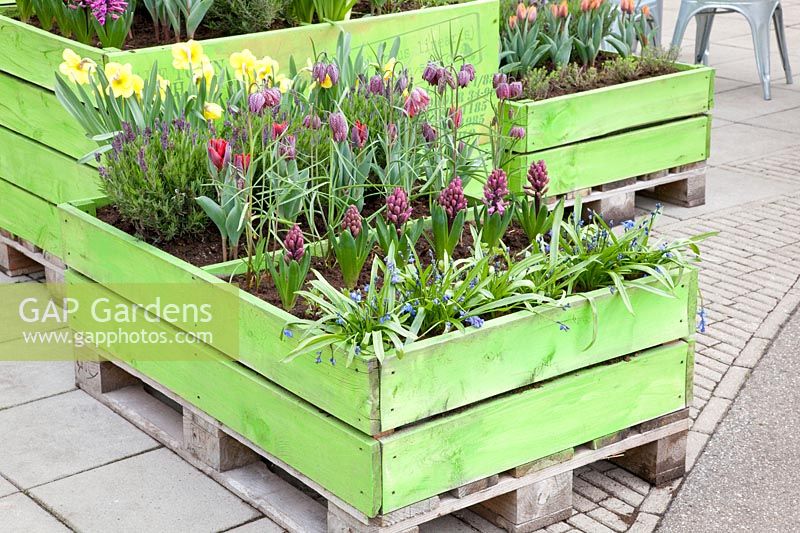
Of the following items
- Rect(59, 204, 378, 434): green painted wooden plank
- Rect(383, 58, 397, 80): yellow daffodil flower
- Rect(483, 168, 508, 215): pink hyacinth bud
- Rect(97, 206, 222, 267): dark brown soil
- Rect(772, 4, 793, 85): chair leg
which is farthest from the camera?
Rect(772, 4, 793, 85): chair leg

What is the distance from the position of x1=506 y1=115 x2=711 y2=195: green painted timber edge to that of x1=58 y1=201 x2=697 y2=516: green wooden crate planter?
1779 millimetres

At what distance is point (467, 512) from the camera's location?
10.1 feet

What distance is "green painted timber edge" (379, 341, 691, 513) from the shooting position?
2674mm

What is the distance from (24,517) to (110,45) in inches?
67.4

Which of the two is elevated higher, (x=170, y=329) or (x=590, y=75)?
(x=590, y=75)

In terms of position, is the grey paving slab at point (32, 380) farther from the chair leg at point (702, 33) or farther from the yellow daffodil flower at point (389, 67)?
the chair leg at point (702, 33)

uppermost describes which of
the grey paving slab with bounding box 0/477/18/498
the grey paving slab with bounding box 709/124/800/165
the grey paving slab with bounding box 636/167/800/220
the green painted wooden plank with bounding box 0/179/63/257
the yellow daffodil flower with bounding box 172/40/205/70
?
the yellow daffodil flower with bounding box 172/40/205/70

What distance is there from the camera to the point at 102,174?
135 inches

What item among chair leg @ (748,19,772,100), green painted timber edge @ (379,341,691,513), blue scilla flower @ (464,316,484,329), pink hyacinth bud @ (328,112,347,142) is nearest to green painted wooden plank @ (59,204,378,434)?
green painted timber edge @ (379,341,691,513)

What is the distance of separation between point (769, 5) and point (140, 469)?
5330 millimetres

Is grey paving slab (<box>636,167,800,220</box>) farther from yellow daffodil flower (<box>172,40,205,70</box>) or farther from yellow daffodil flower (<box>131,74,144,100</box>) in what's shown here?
yellow daffodil flower (<box>131,74,144,100</box>)

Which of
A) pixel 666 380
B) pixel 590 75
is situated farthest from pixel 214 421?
pixel 590 75

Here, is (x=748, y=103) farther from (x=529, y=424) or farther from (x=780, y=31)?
(x=529, y=424)

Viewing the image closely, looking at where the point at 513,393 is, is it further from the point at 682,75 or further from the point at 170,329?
the point at 682,75
